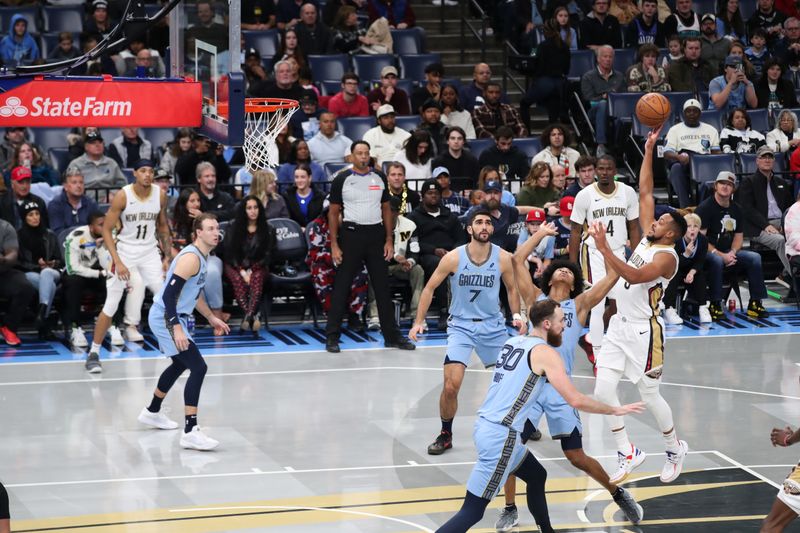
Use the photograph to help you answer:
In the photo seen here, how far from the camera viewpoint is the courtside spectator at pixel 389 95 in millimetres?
18688

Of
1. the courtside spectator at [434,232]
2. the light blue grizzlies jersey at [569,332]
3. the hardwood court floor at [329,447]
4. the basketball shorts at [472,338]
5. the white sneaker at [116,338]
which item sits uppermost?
the courtside spectator at [434,232]

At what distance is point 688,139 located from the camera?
727 inches

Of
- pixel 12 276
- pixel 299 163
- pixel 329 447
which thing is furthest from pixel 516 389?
pixel 299 163

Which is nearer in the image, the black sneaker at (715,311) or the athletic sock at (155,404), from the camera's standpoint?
the athletic sock at (155,404)

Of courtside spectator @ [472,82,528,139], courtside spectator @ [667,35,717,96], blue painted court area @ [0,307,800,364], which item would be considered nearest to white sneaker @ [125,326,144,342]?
blue painted court area @ [0,307,800,364]

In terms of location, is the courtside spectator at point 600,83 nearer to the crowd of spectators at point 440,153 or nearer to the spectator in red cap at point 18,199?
the crowd of spectators at point 440,153

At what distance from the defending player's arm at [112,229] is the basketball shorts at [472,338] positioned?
4245 mm

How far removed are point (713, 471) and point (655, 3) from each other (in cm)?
1207

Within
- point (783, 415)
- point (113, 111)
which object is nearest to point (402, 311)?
point (783, 415)

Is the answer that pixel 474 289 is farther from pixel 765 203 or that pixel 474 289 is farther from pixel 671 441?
pixel 765 203

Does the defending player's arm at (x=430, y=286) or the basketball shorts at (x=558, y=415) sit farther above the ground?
the defending player's arm at (x=430, y=286)

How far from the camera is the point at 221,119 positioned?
1089cm

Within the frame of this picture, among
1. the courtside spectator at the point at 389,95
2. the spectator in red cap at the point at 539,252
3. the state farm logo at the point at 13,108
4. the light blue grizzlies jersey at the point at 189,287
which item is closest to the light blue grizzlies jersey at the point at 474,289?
the light blue grizzlies jersey at the point at 189,287

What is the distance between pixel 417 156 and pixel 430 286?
6.41 meters
